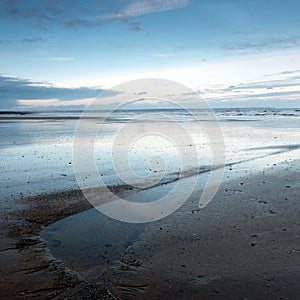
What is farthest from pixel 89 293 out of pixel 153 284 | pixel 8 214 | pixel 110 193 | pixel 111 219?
pixel 110 193

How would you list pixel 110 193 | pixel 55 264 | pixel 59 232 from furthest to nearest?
pixel 110 193, pixel 59 232, pixel 55 264

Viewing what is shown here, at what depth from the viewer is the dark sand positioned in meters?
5.52

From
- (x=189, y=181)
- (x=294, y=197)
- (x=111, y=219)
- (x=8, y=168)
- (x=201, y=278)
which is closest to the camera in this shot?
(x=201, y=278)

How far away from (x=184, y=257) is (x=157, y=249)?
2.08 feet

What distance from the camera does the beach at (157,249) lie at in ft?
18.3

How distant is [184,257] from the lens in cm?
667

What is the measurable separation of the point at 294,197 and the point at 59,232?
21.5ft

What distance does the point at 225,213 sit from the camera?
29.6 feet

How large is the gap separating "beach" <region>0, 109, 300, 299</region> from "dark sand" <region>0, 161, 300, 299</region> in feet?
0.06

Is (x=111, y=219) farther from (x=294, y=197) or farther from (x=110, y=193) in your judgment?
(x=294, y=197)

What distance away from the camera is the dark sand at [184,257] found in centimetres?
552

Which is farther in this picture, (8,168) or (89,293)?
(8,168)

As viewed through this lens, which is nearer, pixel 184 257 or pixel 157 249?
pixel 184 257

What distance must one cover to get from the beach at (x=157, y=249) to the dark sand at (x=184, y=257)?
0.06ft
